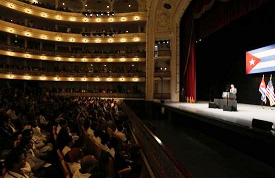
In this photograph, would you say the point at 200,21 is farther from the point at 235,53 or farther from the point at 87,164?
the point at 87,164

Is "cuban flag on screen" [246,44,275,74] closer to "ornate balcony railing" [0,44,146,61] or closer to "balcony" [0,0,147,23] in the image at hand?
"ornate balcony railing" [0,44,146,61]

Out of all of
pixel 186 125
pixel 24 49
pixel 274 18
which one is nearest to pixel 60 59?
pixel 24 49

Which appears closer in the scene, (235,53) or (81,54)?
(235,53)

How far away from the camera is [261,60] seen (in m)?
8.47

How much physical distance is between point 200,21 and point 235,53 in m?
2.26

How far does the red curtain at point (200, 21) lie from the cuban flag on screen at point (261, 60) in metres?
1.73

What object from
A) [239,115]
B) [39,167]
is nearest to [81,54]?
[239,115]

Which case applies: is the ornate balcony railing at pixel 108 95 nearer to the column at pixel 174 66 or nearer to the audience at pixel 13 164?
the column at pixel 174 66

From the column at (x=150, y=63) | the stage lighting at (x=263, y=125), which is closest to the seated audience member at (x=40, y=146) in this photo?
the stage lighting at (x=263, y=125)

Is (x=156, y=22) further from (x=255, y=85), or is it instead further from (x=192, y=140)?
(x=192, y=140)

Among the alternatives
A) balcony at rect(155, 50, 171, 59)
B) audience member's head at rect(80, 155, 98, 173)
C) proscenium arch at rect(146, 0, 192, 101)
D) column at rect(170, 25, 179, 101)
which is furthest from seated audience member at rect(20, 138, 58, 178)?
balcony at rect(155, 50, 171, 59)

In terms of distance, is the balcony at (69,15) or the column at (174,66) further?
the balcony at (69,15)

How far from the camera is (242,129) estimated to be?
12.4 ft

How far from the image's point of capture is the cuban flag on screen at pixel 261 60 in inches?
310
